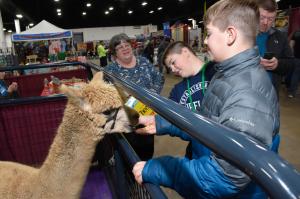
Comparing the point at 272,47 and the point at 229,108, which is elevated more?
the point at 272,47

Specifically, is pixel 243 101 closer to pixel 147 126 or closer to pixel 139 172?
pixel 139 172

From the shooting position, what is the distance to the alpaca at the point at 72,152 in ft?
5.59

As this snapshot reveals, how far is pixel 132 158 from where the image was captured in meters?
1.21

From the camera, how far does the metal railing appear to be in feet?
1.36

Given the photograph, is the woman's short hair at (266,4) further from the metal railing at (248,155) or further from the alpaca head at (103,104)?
the metal railing at (248,155)

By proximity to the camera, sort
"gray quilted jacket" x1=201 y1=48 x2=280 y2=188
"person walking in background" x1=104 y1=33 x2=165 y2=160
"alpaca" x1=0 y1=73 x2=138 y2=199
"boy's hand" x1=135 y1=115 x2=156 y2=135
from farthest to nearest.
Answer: "person walking in background" x1=104 y1=33 x2=165 y2=160
"alpaca" x1=0 y1=73 x2=138 y2=199
"boy's hand" x1=135 y1=115 x2=156 y2=135
"gray quilted jacket" x1=201 y1=48 x2=280 y2=188

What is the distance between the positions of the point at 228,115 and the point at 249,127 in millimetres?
71

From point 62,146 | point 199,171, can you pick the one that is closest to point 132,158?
point 199,171

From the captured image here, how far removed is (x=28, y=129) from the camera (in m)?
2.89

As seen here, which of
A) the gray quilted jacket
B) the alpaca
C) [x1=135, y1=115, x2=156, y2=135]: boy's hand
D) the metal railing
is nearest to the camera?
the metal railing

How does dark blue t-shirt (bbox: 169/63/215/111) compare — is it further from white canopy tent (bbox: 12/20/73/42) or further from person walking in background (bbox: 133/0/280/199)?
white canopy tent (bbox: 12/20/73/42)

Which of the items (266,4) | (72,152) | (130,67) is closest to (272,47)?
(266,4)

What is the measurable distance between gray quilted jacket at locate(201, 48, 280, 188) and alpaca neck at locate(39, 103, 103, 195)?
881 mm

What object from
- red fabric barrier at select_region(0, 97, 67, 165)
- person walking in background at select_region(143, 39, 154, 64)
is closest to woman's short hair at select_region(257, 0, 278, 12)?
red fabric barrier at select_region(0, 97, 67, 165)
